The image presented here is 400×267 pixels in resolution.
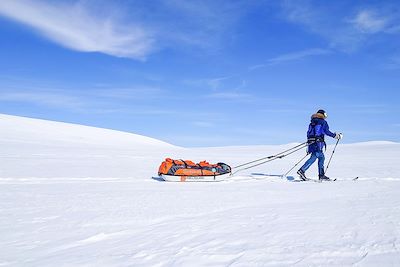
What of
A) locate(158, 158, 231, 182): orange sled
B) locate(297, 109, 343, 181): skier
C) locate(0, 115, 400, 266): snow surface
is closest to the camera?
locate(0, 115, 400, 266): snow surface

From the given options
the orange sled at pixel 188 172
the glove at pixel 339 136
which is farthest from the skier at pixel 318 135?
the orange sled at pixel 188 172

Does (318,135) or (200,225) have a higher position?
(318,135)

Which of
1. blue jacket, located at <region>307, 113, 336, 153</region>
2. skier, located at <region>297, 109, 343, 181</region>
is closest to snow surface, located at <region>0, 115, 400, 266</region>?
skier, located at <region>297, 109, 343, 181</region>

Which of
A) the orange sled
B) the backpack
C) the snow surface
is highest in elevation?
the backpack

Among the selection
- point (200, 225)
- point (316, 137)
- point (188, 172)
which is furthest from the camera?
point (316, 137)

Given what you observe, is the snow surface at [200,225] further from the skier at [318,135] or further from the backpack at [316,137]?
the backpack at [316,137]

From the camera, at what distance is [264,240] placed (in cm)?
348

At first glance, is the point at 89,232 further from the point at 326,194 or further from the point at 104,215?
the point at 326,194

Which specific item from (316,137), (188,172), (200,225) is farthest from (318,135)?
(200,225)

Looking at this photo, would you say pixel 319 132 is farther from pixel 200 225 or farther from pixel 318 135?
pixel 200 225

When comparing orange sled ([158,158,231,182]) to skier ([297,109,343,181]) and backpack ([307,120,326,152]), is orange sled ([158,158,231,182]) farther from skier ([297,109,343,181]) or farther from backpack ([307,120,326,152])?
backpack ([307,120,326,152])

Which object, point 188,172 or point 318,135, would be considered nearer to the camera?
point 188,172

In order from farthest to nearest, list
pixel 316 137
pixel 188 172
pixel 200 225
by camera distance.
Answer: pixel 316 137, pixel 188 172, pixel 200 225

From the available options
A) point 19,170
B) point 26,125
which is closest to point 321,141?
point 19,170
